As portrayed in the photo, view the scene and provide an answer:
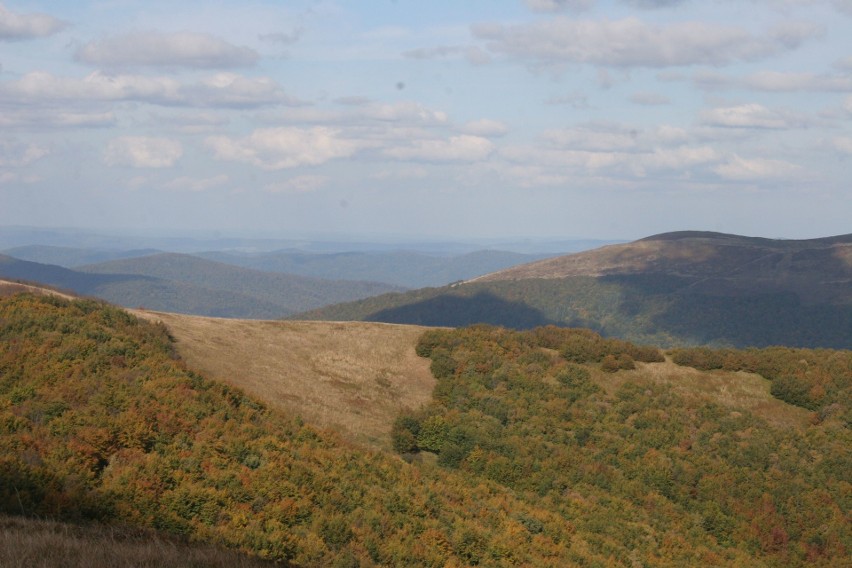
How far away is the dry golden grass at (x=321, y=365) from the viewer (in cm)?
3381

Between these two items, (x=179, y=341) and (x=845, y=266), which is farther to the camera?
(x=845, y=266)

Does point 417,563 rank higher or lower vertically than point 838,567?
higher

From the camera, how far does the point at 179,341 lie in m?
37.6

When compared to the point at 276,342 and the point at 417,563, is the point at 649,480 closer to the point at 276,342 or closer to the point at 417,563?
the point at 417,563

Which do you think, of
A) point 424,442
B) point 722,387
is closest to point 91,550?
point 424,442

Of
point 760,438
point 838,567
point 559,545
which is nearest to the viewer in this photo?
point 559,545

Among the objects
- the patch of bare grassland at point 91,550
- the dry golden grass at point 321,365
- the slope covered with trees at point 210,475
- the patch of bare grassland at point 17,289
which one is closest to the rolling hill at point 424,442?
the slope covered with trees at point 210,475

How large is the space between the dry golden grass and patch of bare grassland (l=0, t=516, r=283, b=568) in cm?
1766

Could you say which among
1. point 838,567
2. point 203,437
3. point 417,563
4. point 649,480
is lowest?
point 838,567

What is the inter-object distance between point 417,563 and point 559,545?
720 centimetres

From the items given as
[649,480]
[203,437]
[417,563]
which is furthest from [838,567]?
[203,437]

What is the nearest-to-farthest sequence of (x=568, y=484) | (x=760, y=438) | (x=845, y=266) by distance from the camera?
(x=568, y=484) < (x=760, y=438) < (x=845, y=266)

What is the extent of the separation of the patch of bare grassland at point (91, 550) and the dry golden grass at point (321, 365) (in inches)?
695

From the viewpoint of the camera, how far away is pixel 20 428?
18.8 m
